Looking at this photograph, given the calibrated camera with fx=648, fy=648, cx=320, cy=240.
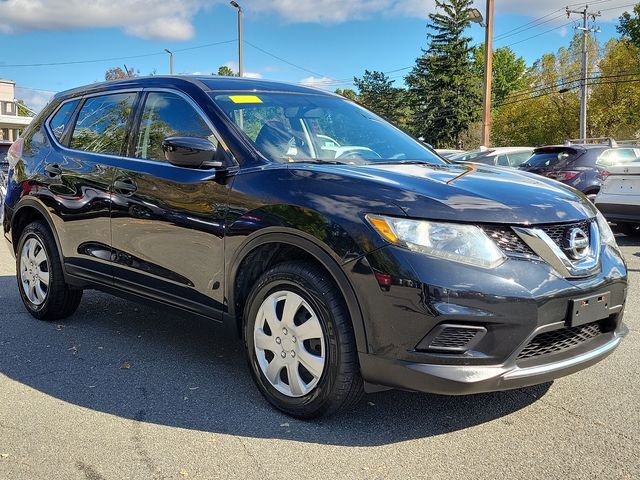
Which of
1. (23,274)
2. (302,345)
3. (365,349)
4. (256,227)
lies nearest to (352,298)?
(365,349)

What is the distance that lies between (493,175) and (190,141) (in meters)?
1.68

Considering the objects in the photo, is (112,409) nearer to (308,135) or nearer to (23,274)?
(308,135)

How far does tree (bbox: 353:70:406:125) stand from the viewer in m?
67.3

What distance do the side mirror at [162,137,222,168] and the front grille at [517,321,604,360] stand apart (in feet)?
6.25

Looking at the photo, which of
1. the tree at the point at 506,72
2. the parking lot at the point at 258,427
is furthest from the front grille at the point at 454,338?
the tree at the point at 506,72

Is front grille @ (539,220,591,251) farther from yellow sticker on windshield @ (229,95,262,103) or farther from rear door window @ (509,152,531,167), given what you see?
rear door window @ (509,152,531,167)

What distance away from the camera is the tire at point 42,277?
503 centimetres

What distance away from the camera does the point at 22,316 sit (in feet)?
17.8

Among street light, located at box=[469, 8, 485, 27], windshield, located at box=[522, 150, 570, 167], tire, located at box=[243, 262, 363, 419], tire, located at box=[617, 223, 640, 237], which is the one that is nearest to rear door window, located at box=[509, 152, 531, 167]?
windshield, located at box=[522, 150, 570, 167]

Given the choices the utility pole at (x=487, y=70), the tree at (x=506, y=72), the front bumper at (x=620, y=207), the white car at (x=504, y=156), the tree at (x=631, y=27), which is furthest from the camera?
the tree at (x=506, y=72)

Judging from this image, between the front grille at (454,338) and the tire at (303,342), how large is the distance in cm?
41

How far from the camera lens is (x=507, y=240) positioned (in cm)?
286

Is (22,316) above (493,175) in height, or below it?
below

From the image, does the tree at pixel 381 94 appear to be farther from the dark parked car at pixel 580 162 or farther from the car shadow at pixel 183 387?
the car shadow at pixel 183 387
